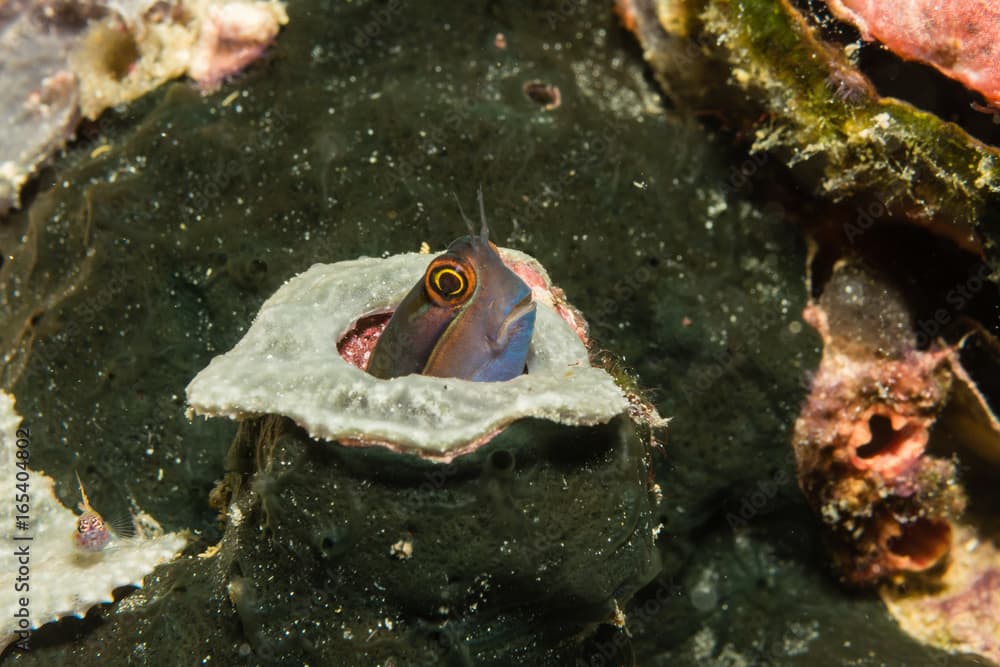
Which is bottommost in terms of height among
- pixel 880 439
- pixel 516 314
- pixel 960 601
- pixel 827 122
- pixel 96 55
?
pixel 960 601

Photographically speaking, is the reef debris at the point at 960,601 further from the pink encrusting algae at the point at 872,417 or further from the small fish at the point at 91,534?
the small fish at the point at 91,534

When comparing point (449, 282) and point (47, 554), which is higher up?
point (449, 282)

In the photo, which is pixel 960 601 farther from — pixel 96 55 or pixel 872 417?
pixel 96 55

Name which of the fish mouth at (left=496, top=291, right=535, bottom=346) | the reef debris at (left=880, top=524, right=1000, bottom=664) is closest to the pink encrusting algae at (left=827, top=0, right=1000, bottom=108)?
the fish mouth at (left=496, top=291, right=535, bottom=346)

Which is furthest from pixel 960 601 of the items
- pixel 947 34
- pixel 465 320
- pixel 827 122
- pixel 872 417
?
pixel 465 320

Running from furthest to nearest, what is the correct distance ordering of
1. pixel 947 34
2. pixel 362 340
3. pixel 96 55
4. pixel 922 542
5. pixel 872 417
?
pixel 96 55
pixel 922 542
pixel 872 417
pixel 362 340
pixel 947 34

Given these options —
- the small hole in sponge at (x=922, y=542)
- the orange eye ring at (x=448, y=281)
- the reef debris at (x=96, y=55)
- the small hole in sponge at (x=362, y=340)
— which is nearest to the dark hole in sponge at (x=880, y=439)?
the small hole in sponge at (x=922, y=542)
